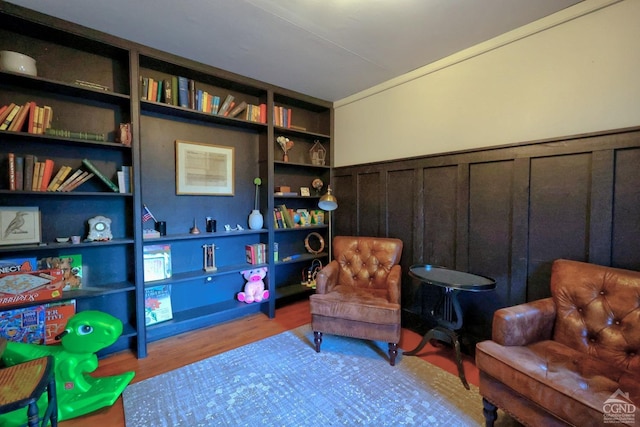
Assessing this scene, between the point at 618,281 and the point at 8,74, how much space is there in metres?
3.96

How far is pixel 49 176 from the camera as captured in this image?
1.94 m

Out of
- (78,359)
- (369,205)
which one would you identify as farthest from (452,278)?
(78,359)

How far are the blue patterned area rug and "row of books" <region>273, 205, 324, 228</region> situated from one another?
1426 mm

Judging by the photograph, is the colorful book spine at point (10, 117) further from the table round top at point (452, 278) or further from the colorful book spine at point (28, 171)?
the table round top at point (452, 278)

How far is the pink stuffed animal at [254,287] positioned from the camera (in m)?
2.96

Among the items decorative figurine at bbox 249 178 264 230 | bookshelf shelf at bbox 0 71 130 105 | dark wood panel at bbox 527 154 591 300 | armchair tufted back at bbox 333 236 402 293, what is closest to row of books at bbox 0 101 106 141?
bookshelf shelf at bbox 0 71 130 105

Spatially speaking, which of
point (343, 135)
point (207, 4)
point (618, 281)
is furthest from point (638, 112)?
point (207, 4)

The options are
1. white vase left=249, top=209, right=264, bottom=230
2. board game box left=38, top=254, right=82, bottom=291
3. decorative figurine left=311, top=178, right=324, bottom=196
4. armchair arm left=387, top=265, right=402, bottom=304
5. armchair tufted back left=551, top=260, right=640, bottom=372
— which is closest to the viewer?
armchair tufted back left=551, top=260, right=640, bottom=372

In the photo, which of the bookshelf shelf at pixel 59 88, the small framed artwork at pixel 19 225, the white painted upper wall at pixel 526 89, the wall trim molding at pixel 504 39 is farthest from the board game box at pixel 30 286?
the wall trim molding at pixel 504 39

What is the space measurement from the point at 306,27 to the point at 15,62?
2.00 meters

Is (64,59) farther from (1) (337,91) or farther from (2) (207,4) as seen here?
(1) (337,91)

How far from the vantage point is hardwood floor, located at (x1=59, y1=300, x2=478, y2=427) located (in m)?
1.62

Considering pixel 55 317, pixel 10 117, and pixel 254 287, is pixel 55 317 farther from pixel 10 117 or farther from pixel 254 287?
pixel 254 287

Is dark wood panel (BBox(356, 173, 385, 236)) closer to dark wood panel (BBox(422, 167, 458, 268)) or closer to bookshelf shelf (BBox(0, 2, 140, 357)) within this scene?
dark wood panel (BBox(422, 167, 458, 268))
